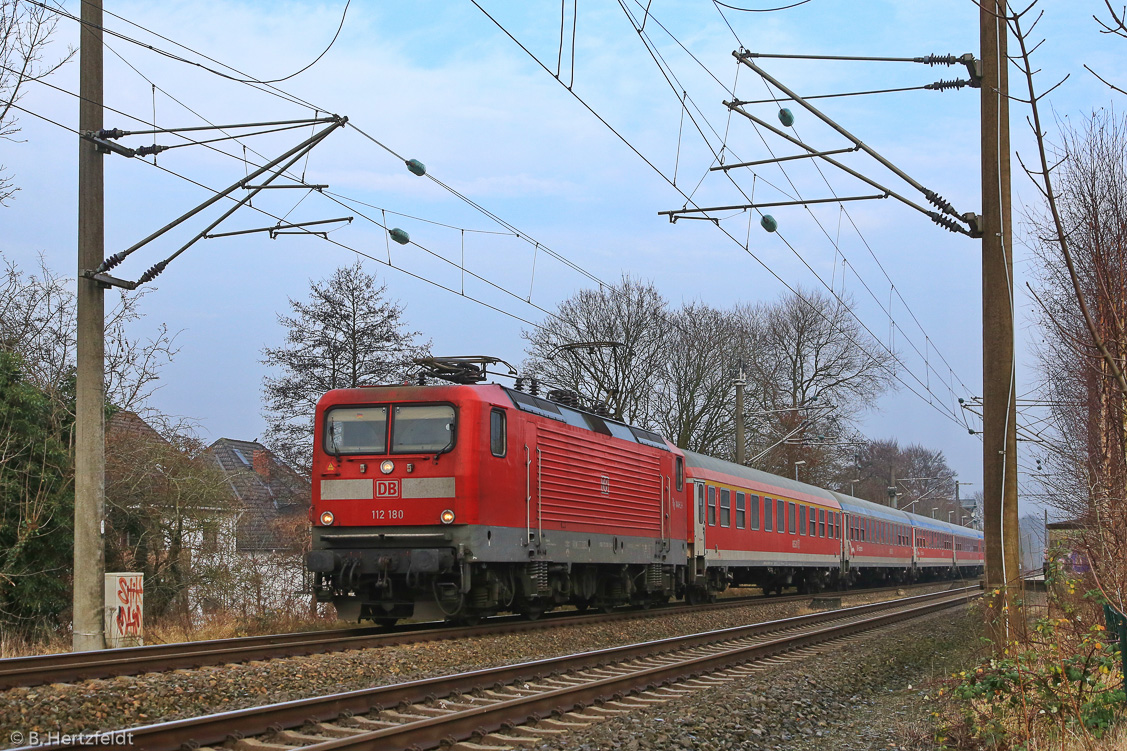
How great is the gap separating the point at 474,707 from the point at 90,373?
278 inches

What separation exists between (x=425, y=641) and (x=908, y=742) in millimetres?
6263

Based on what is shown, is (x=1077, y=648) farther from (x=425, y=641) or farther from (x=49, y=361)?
(x=49, y=361)

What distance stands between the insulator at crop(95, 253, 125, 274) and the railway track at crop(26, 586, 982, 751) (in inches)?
271

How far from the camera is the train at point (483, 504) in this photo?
1362 cm

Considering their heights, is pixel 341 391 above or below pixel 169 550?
above

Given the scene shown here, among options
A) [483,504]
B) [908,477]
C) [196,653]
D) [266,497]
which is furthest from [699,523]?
[908,477]

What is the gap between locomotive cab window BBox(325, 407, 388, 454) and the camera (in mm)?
14227

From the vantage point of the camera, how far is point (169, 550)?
17.3m

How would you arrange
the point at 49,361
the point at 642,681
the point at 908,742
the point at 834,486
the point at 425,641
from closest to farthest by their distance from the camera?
the point at 908,742 < the point at 642,681 < the point at 425,641 < the point at 49,361 < the point at 834,486

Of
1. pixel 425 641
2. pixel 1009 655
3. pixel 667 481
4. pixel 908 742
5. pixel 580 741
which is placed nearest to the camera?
pixel 580 741

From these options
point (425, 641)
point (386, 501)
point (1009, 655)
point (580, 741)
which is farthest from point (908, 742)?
point (386, 501)

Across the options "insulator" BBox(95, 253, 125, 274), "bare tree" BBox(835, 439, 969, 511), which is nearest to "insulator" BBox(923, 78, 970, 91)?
"insulator" BBox(95, 253, 125, 274)

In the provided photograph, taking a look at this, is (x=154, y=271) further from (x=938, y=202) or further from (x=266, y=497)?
(x=266, y=497)

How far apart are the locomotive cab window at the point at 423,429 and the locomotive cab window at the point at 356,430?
0.19m
